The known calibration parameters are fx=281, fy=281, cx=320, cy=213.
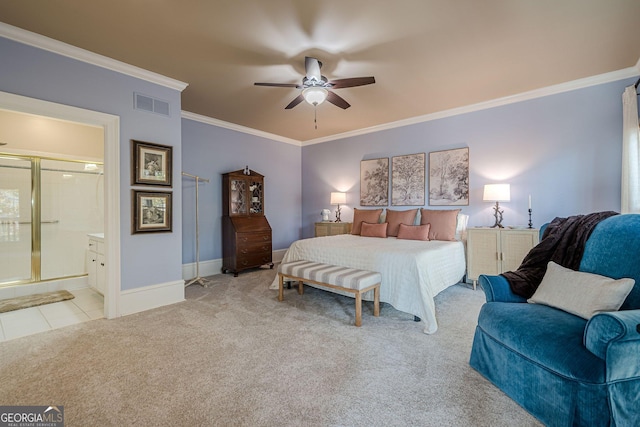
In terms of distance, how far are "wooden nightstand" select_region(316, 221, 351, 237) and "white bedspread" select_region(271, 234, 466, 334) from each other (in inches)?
65.0

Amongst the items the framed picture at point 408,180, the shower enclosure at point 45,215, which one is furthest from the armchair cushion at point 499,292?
the shower enclosure at point 45,215

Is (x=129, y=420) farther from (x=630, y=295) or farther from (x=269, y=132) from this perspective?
(x=269, y=132)

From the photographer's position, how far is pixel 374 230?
467cm

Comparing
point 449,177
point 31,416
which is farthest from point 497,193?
point 31,416

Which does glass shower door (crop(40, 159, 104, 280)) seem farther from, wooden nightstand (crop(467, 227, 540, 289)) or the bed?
wooden nightstand (crop(467, 227, 540, 289))

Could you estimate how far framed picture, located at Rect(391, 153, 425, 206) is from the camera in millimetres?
4961

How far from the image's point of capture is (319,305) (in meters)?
3.43

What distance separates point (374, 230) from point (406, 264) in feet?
5.75

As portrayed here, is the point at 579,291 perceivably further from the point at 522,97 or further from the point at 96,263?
the point at 96,263

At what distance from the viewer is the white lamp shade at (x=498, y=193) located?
3.85m

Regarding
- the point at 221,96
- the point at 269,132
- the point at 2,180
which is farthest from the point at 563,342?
the point at 2,180

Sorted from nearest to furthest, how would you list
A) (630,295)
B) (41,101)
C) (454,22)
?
(630,295) < (454,22) < (41,101)

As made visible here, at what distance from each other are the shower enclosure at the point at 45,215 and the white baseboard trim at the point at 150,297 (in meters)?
2.25

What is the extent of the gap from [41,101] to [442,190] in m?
5.16
